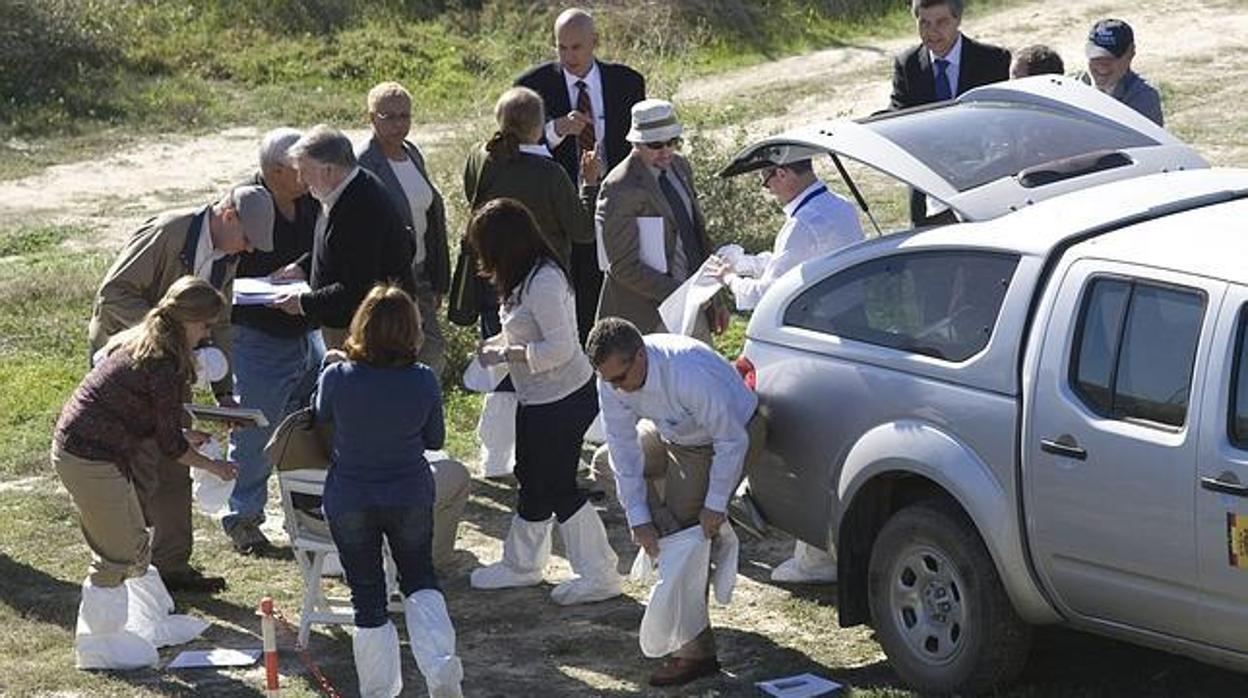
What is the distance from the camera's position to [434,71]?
2173cm

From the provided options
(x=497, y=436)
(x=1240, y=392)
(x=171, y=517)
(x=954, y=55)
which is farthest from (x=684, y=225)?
(x=1240, y=392)

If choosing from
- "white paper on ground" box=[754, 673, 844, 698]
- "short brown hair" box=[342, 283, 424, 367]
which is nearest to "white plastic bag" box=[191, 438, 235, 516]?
→ "short brown hair" box=[342, 283, 424, 367]

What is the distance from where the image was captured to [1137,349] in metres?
7.29

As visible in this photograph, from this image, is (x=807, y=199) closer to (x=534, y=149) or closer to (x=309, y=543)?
(x=534, y=149)

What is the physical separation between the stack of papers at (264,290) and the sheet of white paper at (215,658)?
1471 millimetres

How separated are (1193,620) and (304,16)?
663 inches

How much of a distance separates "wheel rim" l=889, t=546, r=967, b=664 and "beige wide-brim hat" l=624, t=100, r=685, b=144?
8.40ft

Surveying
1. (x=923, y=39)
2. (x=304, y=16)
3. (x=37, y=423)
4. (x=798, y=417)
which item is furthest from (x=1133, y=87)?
(x=304, y=16)

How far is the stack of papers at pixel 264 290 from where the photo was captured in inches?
375

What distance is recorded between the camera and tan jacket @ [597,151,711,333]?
32.6 ft

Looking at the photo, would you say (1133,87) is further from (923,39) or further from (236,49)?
(236,49)

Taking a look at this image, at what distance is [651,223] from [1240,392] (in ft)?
11.4

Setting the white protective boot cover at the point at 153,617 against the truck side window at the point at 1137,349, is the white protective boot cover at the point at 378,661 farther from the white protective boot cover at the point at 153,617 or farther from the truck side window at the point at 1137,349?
the truck side window at the point at 1137,349

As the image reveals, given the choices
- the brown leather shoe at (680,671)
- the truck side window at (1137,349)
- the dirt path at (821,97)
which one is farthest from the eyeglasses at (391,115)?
the dirt path at (821,97)
